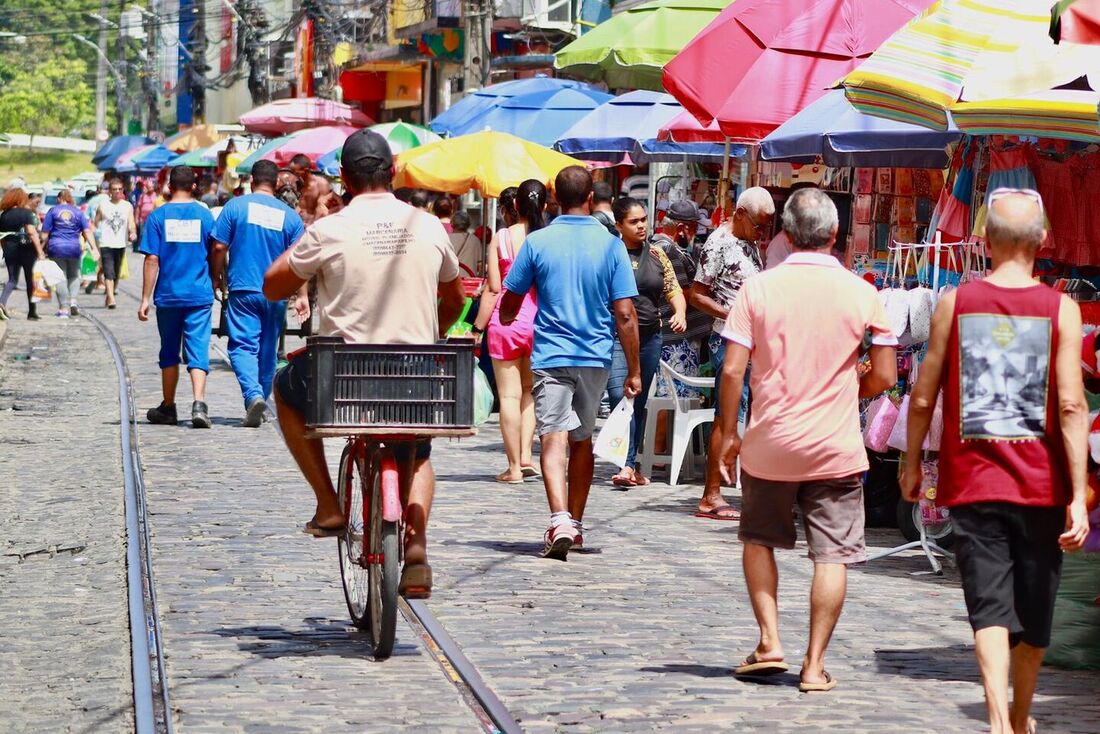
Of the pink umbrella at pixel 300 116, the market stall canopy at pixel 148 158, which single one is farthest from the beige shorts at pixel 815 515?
the market stall canopy at pixel 148 158

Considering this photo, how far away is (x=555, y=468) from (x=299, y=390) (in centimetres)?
244

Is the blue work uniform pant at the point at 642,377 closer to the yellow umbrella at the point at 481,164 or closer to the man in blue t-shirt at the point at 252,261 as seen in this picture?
the man in blue t-shirt at the point at 252,261

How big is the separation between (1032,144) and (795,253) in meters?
2.85

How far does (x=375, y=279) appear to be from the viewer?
701 centimetres

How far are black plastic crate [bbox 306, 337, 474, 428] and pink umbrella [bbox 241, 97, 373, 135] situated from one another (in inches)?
1069

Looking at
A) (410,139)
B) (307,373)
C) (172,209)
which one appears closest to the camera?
A: (307,373)

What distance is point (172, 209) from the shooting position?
49.2 feet

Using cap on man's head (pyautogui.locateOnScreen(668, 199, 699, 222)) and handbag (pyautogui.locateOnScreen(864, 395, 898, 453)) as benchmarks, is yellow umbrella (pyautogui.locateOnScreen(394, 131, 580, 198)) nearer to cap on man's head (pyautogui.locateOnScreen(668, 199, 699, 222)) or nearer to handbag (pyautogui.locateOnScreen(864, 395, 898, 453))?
cap on man's head (pyautogui.locateOnScreen(668, 199, 699, 222))

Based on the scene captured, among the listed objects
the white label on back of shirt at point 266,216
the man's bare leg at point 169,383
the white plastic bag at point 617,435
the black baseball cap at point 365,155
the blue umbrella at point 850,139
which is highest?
the blue umbrella at point 850,139

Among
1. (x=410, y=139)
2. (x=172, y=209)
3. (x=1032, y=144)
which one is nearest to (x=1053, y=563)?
(x=1032, y=144)

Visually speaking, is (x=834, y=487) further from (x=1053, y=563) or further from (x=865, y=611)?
(x=865, y=611)

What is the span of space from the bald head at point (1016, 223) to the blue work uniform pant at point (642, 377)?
6301 millimetres

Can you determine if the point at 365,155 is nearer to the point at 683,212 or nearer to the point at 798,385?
the point at 798,385

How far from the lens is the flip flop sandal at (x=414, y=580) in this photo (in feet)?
22.9
